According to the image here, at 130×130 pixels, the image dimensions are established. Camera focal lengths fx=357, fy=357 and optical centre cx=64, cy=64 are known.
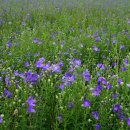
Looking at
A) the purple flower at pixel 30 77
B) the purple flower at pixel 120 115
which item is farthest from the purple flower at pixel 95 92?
the purple flower at pixel 30 77

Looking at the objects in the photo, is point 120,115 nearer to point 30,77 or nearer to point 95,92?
point 95,92

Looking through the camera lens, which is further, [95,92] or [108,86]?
[108,86]

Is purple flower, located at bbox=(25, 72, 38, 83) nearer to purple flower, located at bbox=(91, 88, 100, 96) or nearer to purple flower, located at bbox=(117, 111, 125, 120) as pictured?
purple flower, located at bbox=(91, 88, 100, 96)

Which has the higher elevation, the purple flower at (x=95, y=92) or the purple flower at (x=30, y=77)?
the purple flower at (x=95, y=92)

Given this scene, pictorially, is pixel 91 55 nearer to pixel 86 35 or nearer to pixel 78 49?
pixel 78 49

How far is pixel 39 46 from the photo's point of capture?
4.87 meters

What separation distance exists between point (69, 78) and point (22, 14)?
5.56 metres

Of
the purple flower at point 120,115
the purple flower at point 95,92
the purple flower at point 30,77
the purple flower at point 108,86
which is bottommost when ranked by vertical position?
the purple flower at point 120,115

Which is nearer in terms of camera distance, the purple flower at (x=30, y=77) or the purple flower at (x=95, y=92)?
the purple flower at (x=95, y=92)

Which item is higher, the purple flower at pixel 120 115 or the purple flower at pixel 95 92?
the purple flower at pixel 95 92

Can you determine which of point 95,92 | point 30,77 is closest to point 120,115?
point 95,92

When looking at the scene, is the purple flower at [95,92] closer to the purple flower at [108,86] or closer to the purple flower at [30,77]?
the purple flower at [108,86]

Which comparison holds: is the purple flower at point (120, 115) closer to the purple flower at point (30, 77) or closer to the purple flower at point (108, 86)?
the purple flower at point (108, 86)

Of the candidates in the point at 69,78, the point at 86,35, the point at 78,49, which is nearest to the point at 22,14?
the point at 86,35
